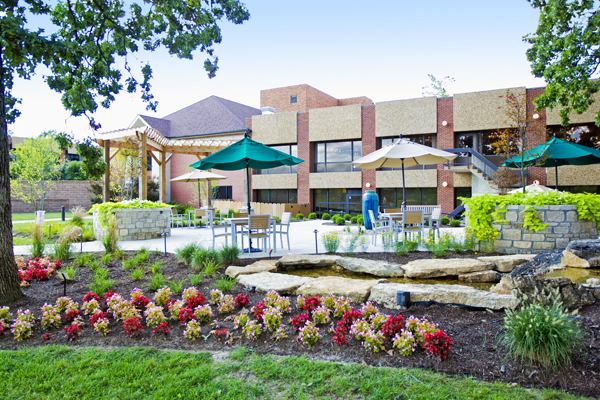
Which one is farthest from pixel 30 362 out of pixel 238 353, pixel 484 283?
pixel 484 283

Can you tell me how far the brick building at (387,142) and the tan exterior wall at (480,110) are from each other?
43mm

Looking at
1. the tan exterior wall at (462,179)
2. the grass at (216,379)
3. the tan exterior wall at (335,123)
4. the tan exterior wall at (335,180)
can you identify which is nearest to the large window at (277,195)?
the tan exterior wall at (335,180)

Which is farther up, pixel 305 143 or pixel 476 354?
pixel 305 143

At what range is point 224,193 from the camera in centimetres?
2602

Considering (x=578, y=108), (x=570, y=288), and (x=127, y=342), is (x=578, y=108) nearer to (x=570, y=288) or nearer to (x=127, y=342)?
(x=570, y=288)

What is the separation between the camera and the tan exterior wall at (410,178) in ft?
62.5

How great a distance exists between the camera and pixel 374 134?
66.9 ft

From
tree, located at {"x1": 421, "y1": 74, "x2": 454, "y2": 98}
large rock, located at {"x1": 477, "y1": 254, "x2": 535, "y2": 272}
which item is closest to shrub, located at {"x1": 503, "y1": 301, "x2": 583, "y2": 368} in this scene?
large rock, located at {"x1": 477, "y1": 254, "x2": 535, "y2": 272}

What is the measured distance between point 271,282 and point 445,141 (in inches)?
650

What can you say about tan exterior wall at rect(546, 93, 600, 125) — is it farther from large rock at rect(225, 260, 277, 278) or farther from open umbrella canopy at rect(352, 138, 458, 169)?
large rock at rect(225, 260, 277, 278)

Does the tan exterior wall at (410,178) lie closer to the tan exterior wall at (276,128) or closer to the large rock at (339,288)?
the tan exterior wall at (276,128)

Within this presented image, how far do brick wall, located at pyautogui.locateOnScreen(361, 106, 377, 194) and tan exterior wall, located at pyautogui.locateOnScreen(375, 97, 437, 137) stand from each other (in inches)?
13.0

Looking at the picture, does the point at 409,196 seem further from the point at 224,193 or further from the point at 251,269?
the point at 251,269

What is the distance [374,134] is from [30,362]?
63.2ft
